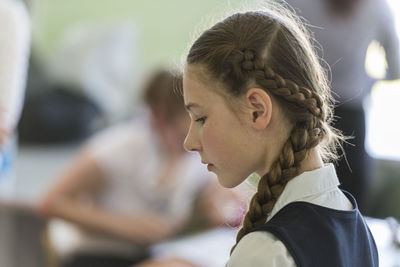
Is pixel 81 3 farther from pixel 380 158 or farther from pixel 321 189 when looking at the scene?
pixel 321 189

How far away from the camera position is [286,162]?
74 cm

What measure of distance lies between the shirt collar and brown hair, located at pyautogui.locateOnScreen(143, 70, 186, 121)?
3.57ft

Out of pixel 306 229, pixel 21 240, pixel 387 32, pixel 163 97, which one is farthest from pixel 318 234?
pixel 21 240

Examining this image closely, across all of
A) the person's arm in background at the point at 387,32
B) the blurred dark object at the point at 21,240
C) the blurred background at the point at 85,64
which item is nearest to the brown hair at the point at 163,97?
the person's arm in background at the point at 387,32

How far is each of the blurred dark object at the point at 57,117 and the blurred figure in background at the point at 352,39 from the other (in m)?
1.87

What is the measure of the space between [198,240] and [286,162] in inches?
41.9

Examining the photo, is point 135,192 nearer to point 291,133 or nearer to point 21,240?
point 21,240

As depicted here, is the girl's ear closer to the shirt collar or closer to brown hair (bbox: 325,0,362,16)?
the shirt collar

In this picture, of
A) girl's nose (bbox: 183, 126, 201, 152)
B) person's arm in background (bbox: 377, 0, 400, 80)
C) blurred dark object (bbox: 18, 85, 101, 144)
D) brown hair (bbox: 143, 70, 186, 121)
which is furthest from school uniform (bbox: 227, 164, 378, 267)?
blurred dark object (bbox: 18, 85, 101, 144)

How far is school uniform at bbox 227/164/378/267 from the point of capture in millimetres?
670

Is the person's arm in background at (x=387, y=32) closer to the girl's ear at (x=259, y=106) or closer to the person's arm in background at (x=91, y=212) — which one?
the person's arm in background at (x=91, y=212)

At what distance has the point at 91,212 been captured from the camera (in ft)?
6.30

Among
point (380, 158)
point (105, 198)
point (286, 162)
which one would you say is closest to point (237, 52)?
point (286, 162)

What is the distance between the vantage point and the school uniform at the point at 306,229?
26.4 inches
